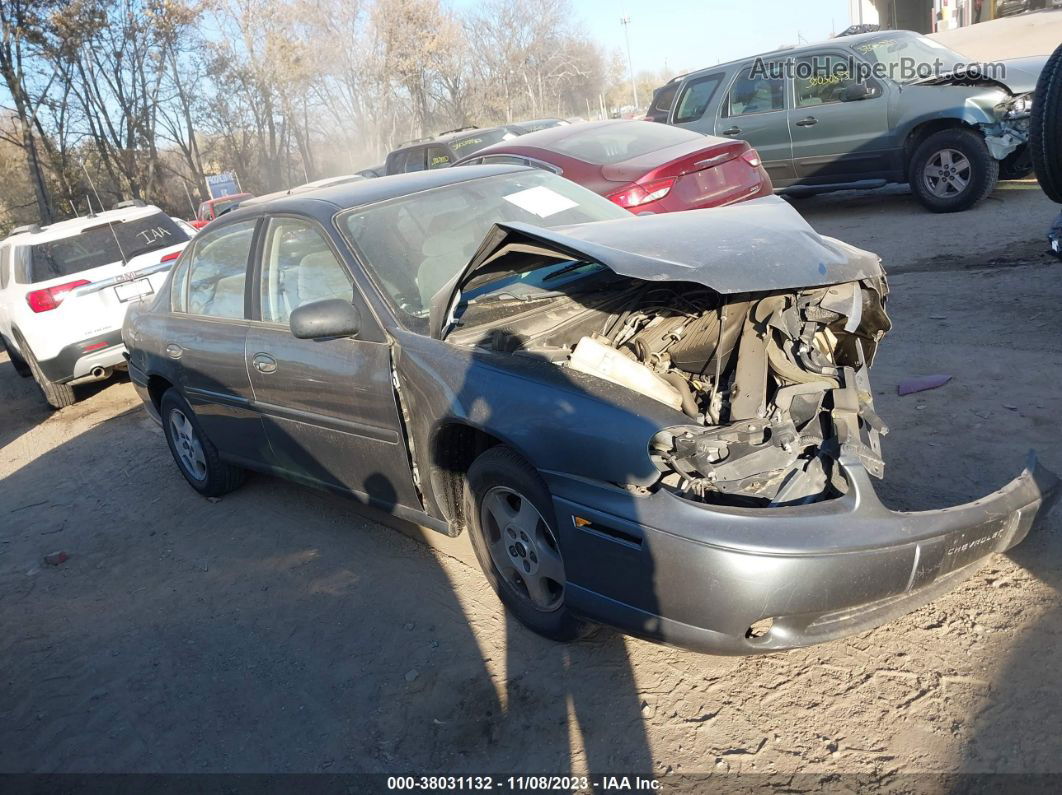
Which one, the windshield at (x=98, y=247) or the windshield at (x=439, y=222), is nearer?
the windshield at (x=439, y=222)

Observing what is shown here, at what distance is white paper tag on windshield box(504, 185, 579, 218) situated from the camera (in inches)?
164

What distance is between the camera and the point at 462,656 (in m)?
3.20

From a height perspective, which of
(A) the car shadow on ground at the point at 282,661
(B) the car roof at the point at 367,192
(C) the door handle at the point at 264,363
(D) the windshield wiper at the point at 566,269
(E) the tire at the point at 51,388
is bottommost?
(A) the car shadow on ground at the point at 282,661

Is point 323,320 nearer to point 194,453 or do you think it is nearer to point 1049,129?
point 194,453

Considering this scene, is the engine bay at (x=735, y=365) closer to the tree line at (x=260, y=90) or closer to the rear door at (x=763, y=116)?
the rear door at (x=763, y=116)

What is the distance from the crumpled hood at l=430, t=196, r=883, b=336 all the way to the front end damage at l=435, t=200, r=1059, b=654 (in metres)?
0.01

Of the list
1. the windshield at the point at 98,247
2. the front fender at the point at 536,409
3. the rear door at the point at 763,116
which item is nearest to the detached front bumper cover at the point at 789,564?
the front fender at the point at 536,409

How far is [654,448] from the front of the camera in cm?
264

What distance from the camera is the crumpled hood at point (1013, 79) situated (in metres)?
8.06

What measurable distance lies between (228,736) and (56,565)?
7.92ft

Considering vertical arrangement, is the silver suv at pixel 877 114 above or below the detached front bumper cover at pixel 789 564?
above

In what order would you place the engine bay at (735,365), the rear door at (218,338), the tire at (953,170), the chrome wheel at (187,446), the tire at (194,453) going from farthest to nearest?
the tire at (953,170) < the chrome wheel at (187,446) < the tire at (194,453) < the rear door at (218,338) < the engine bay at (735,365)

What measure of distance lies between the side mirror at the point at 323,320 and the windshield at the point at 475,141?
32.7ft

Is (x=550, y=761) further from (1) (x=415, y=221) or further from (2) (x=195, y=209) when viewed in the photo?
(2) (x=195, y=209)
